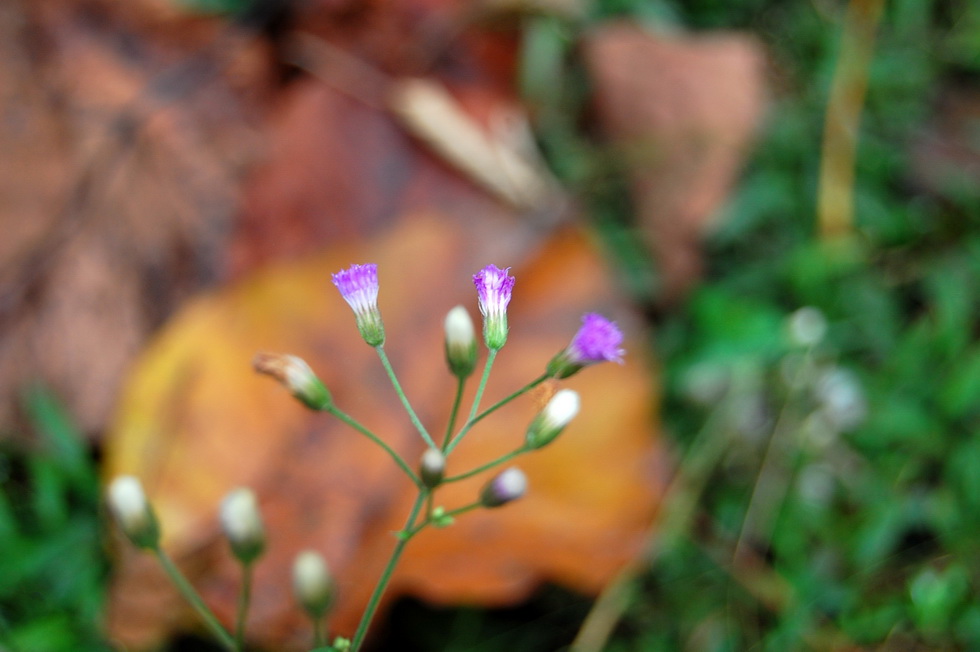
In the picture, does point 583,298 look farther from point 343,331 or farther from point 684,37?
point 684,37

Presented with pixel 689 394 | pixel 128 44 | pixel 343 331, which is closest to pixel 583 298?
pixel 689 394

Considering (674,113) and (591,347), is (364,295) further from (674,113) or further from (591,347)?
(674,113)

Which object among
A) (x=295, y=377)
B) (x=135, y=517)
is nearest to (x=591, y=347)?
(x=295, y=377)

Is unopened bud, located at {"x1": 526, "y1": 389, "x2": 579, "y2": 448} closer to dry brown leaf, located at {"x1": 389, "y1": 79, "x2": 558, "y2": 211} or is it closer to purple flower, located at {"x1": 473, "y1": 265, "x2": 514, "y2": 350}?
purple flower, located at {"x1": 473, "y1": 265, "x2": 514, "y2": 350}

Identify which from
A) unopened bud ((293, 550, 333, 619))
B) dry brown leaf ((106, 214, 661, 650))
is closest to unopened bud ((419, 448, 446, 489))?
unopened bud ((293, 550, 333, 619))

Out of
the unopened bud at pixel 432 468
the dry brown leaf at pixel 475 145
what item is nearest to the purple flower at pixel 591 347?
the unopened bud at pixel 432 468

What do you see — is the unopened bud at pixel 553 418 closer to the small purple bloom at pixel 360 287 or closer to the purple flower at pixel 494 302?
the purple flower at pixel 494 302
